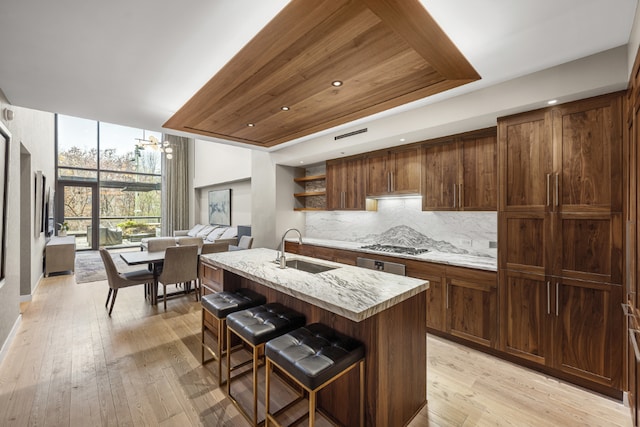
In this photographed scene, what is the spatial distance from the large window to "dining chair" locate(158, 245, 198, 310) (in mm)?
5552

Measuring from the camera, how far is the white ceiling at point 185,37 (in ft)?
4.94

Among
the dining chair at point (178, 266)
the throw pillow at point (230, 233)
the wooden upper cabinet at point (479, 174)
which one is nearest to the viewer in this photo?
the wooden upper cabinet at point (479, 174)

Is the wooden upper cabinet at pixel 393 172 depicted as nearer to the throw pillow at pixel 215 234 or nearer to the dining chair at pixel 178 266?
the dining chair at pixel 178 266

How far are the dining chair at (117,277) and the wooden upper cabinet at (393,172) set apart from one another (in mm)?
3390

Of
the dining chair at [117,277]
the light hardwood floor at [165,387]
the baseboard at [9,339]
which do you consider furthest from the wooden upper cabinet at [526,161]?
the baseboard at [9,339]

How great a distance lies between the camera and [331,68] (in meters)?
1.91

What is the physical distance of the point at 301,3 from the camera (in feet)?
4.41

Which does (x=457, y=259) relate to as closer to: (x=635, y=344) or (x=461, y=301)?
(x=461, y=301)

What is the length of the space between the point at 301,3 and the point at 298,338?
186 centimetres

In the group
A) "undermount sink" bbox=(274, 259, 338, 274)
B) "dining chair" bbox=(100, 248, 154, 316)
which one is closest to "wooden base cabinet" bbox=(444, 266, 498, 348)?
"undermount sink" bbox=(274, 259, 338, 274)

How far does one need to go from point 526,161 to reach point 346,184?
2329 mm

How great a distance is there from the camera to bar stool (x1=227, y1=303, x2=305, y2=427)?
1754mm

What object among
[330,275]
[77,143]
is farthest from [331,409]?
[77,143]

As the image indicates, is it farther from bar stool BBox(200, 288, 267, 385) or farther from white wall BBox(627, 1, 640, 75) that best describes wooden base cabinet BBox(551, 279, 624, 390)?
bar stool BBox(200, 288, 267, 385)
